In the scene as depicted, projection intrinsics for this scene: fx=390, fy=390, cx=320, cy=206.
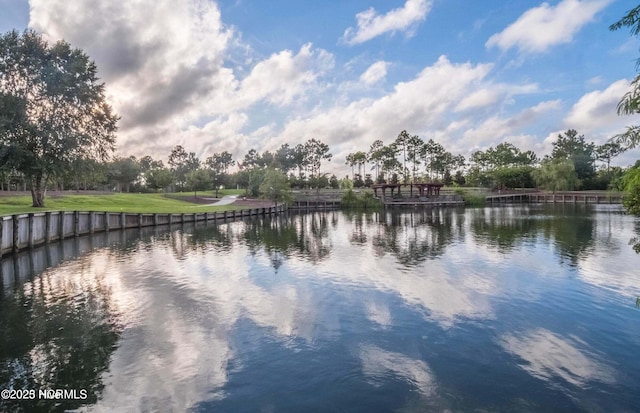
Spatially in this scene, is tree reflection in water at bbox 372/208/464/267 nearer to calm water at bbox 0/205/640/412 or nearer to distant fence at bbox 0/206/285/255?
calm water at bbox 0/205/640/412

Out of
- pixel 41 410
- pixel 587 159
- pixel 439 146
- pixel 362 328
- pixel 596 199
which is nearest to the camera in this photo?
pixel 41 410

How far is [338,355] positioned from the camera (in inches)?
384

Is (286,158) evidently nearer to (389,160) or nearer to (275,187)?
(389,160)

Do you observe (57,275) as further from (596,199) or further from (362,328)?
(596,199)

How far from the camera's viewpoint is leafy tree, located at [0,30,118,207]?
3591cm

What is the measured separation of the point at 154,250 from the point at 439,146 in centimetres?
12332

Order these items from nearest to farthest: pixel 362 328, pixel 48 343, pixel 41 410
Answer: pixel 41 410, pixel 48 343, pixel 362 328

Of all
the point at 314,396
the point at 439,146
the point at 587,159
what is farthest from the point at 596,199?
the point at 314,396

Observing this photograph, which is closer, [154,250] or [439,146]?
[154,250]

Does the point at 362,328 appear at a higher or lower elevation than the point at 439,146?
lower

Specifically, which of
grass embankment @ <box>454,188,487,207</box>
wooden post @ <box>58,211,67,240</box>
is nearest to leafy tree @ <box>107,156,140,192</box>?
wooden post @ <box>58,211,67,240</box>

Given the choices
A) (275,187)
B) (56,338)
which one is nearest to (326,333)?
(56,338)

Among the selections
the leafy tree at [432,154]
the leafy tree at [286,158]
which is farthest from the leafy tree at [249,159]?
the leafy tree at [432,154]

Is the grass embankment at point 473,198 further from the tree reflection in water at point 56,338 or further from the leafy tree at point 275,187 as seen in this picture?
the tree reflection in water at point 56,338
